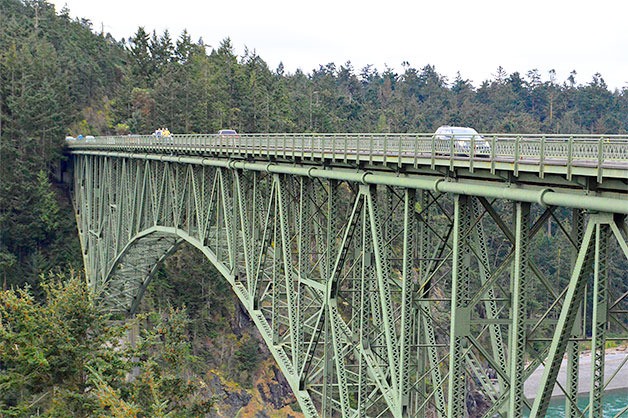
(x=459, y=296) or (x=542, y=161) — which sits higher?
(x=542, y=161)

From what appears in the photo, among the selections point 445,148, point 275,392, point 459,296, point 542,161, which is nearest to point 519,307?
point 459,296

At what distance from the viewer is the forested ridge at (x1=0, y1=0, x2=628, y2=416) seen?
29.6 m

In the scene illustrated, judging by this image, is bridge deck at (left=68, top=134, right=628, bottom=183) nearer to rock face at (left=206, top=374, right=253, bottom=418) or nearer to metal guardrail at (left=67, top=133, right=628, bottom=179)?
metal guardrail at (left=67, top=133, right=628, bottom=179)

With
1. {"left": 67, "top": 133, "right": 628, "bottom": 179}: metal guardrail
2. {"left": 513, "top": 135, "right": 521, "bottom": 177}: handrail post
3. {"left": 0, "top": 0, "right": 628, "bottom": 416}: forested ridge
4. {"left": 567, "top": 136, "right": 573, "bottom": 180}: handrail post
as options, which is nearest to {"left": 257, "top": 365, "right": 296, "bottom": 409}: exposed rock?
{"left": 0, "top": 0, "right": 628, "bottom": 416}: forested ridge

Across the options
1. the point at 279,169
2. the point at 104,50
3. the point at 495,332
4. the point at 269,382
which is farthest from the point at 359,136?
Result: the point at 104,50

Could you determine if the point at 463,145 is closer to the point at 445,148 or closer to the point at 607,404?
the point at 445,148

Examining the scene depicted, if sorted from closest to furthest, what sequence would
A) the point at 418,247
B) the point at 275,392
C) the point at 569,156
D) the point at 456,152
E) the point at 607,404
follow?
the point at 569,156 → the point at 456,152 → the point at 418,247 → the point at 275,392 → the point at 607,404

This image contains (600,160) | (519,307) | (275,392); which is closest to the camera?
(600,160)

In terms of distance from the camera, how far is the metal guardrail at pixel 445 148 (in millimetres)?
13141

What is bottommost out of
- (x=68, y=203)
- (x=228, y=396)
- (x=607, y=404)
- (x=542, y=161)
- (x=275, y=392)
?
(x=607, y=404)

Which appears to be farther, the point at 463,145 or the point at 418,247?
the point at 418,247

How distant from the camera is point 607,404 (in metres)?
73.2

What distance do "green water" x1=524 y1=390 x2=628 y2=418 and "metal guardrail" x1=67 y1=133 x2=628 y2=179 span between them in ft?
149

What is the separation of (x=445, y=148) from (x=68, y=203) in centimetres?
5540
